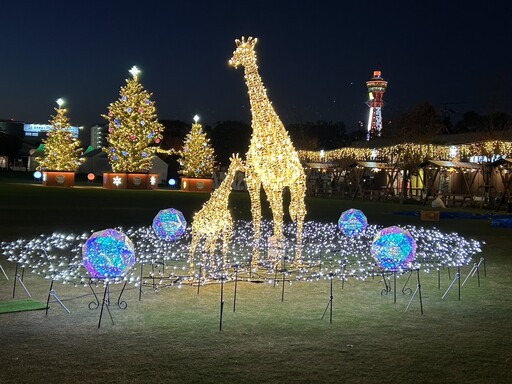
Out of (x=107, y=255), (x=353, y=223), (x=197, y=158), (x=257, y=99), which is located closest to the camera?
(x=107, y=255)

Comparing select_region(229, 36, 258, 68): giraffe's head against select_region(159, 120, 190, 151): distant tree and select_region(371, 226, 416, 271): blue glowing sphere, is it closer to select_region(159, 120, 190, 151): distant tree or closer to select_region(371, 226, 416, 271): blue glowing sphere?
select_region(371, 226, 416, 271): blue glowing sphere

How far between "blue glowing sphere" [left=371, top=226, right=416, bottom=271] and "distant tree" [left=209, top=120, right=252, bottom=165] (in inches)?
2365

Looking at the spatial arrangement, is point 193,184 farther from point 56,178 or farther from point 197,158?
point 56,178

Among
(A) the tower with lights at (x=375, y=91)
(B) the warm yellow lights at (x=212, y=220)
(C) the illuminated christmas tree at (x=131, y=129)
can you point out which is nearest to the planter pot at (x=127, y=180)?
(C) the illuminated christmas tree at (x=131, y=129)

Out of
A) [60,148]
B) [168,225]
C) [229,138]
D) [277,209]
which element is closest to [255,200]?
[277,209]

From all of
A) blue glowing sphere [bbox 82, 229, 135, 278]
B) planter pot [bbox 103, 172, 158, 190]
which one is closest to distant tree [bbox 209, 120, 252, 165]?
planter pot [bbox 103, 172, 158, 190]

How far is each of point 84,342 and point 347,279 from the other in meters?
4.64

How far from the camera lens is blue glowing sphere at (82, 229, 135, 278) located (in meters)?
7.00

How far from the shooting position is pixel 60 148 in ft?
146

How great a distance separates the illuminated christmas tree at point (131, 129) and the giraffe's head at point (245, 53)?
33.6 meters

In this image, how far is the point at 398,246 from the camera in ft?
27.0

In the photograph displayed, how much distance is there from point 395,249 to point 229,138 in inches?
2432

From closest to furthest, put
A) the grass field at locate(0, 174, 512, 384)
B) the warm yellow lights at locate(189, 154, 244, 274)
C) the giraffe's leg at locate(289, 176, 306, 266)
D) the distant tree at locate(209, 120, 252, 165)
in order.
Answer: the grass field at locate(0, 174, 512, 384) < the warm yellow lights at locate(189, 154, 244, 274) < the giraffe's leg at locate(289, 176, 306, 266) < the distant tree at locate(209, 120, 252, 165)

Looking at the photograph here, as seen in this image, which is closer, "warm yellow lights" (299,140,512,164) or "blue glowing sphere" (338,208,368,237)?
"blue glowing sphere" (338,208,368,237)
